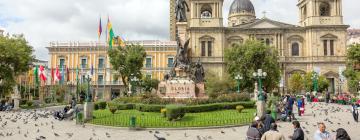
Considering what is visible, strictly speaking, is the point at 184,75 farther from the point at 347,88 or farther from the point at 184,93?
the point at 347,88

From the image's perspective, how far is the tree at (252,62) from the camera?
4784 centimetres

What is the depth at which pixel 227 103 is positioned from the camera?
2752cm

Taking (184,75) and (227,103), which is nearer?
(227,103)

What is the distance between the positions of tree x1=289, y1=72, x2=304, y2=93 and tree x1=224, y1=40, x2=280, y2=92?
986 cm

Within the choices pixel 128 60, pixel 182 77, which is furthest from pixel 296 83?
pixel 182 77

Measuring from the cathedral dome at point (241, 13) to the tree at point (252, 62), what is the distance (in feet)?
108

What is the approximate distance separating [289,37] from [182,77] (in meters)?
40.4

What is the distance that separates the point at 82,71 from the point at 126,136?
181ft

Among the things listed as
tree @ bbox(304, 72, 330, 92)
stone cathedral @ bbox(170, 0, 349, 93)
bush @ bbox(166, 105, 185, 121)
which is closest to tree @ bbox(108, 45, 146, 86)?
stone cathedral @ bbox(170, 0, 349, 93)

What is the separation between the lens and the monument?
95.3 feet

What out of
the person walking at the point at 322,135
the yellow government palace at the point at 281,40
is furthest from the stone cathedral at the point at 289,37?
the person walking at the point at 322,135

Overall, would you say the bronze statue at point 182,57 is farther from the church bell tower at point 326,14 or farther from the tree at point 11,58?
the church bell tower at point 326,14

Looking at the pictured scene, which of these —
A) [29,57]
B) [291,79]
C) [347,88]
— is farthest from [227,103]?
[347,88]

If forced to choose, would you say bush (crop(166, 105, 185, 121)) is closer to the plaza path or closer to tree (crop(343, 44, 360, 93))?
the plaza path
